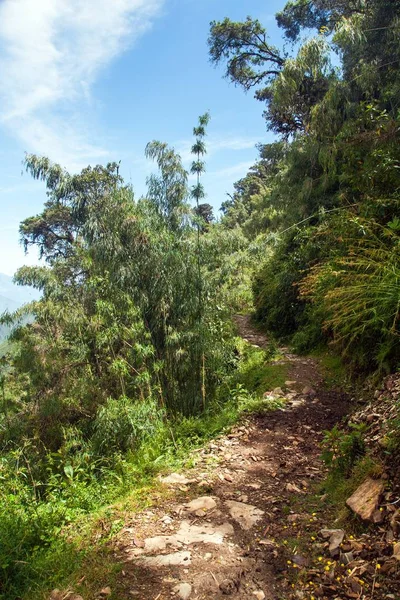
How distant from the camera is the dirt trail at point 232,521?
1778 millimetres

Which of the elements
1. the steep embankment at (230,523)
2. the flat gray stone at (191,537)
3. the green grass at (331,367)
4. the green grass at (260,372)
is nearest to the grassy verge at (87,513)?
the steep embankment at (230,523)

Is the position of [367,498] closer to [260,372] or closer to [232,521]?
[232,521]

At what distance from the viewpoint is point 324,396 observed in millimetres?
4340

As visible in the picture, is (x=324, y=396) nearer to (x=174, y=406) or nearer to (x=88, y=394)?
(x=174, y=406)

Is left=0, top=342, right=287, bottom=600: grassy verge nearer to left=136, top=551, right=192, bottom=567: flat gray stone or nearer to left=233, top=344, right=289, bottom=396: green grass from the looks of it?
left=136, top=551, right=192, bottom=567: flat gray stone

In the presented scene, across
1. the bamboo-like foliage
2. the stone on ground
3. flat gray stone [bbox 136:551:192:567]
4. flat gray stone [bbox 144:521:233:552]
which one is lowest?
flat gray stone [bbox 144:521:233:552]

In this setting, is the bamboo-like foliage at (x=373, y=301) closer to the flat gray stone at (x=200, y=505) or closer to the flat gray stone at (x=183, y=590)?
the flat gray stone at (x=200, y=505)

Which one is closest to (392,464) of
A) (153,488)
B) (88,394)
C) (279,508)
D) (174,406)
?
(279,508)

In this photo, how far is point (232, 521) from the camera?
230 cm

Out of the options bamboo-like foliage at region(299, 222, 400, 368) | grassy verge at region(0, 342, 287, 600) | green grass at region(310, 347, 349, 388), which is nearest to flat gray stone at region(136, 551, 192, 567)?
grassy verge at region(0, 342, 287, 600)

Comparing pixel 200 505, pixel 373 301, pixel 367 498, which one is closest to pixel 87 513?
pixel 200 505

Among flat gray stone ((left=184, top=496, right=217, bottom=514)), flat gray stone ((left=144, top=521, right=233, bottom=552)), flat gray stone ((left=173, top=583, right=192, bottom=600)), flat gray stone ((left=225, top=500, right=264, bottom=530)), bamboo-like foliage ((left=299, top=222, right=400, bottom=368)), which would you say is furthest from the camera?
bamboo-like foliage ((left=299, top=222, right=400, bottom=368))

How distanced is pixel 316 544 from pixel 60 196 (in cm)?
576

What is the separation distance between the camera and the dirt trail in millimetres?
1778
